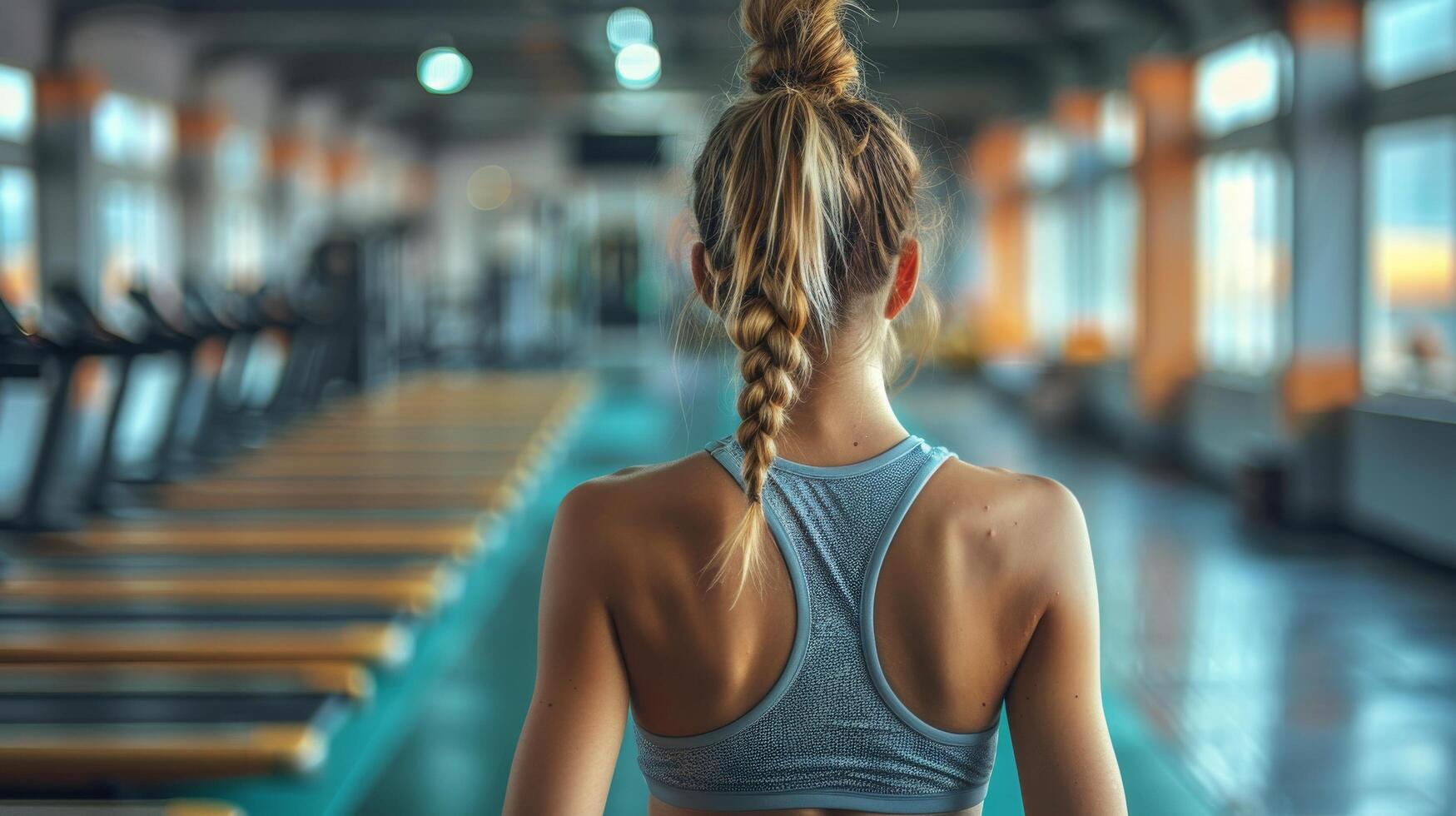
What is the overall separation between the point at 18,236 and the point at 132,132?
2.32m

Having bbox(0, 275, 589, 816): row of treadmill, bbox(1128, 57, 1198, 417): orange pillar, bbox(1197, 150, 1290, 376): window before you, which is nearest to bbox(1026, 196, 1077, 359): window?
bbox(1128, 57, 1198, 417): orange pillar

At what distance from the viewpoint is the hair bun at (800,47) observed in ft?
3.23

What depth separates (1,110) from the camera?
10.8 meters

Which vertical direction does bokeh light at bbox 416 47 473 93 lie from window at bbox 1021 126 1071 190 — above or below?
above

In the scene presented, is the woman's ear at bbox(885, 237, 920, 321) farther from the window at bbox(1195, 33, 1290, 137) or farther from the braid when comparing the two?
the window at bbox(1195, 33, 1290, 137)

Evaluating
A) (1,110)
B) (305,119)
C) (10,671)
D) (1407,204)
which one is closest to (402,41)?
(1,110)

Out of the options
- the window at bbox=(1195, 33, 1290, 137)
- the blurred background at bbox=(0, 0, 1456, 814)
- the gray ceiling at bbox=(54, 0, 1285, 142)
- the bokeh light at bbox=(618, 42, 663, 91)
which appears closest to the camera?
the blurred background at bbox=(0, 0, 1456, 814)

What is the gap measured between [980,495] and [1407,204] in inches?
272

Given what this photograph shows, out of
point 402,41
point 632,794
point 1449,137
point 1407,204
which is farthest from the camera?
point 402,41

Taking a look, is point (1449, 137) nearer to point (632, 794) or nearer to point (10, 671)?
point (632, 794)

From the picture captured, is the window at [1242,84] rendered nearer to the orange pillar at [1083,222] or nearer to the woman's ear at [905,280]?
the orange pillar at [1083,222]

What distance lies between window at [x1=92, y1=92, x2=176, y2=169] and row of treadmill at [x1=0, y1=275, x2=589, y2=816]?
5048 mm

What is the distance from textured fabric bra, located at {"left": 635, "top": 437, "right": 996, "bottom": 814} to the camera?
93cm

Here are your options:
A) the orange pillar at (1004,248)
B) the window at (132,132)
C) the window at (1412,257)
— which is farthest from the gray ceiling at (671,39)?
the window at (1412,257)
